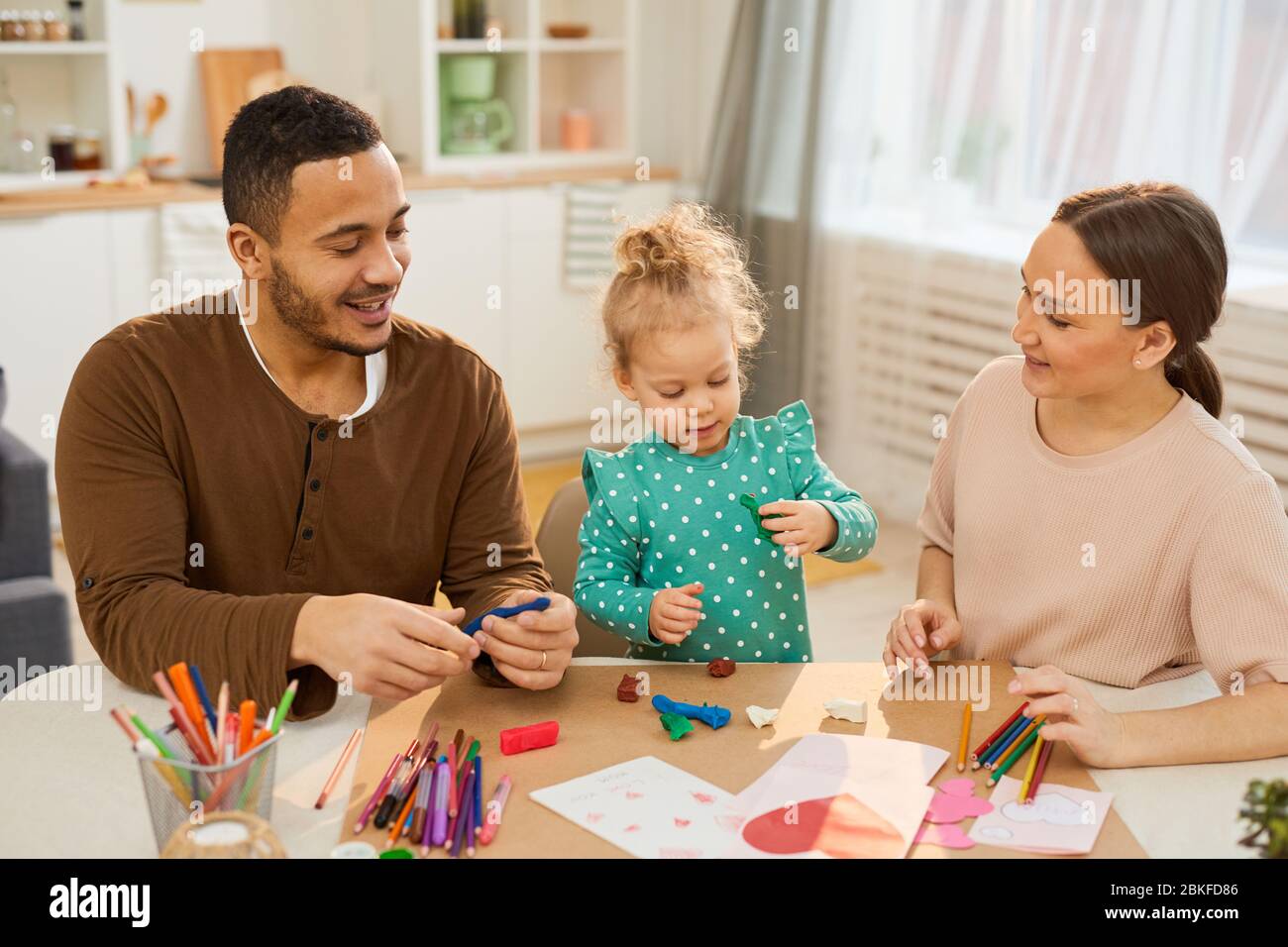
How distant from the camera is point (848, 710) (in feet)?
4.64

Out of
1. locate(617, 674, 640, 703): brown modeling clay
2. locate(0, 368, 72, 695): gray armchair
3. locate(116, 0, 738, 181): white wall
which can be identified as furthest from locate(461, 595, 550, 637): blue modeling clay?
locate(116, 0, 738, 181): white wall

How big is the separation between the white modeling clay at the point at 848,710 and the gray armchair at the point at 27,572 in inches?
68.6

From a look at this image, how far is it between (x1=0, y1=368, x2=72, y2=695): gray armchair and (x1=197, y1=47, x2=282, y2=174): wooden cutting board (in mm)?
2085

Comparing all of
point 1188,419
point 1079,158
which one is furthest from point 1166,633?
point 1079,158

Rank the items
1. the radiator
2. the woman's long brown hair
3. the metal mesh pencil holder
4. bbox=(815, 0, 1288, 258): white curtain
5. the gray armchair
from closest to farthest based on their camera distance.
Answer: the metal mesh pencil holder
the woman's long brown hair
the gray armchair
bbox=(815, 0, 1288, 258): white curtain
the radiator

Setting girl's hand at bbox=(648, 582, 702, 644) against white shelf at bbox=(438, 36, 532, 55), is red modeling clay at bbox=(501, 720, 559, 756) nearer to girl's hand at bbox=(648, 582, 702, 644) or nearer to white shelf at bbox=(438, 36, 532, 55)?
girl's hand at bbox=(648, 582, 702, 644)

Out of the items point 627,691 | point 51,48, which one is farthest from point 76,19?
point 627,691

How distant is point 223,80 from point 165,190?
669 millimetres

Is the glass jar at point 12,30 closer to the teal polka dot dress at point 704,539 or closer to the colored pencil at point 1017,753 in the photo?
the teal polka dot dress at point 704,539

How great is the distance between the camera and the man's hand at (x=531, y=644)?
1416 millimetres

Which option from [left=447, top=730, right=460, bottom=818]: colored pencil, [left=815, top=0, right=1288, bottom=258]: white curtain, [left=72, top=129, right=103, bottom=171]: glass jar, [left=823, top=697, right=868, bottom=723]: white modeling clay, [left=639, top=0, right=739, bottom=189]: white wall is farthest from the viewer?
[left=639, top=0, right=739, bottom=189]: white wall

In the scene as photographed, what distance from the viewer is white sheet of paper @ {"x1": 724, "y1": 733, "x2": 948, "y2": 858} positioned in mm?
1221

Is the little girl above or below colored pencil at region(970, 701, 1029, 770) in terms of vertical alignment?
above

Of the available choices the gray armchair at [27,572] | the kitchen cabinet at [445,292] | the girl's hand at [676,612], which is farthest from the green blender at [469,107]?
the girl's hand at [676,612]
